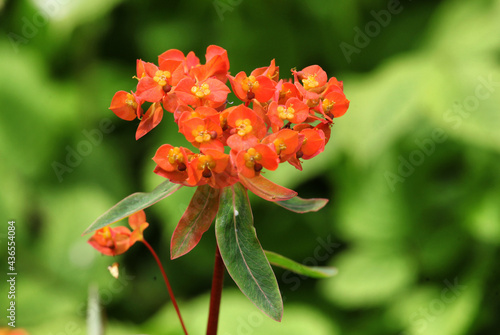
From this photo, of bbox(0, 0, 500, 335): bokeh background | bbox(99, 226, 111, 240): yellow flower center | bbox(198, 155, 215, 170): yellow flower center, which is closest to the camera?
bbox(198, 155, 215, 170): yellow flower center

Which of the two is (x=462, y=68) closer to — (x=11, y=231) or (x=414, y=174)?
(x=414, y=174)

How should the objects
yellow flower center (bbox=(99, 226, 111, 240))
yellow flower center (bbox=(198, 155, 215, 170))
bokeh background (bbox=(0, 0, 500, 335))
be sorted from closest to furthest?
yellow flower center (bbox=(198, 155, 215, 170)) → yellow flower center (bbox=(99, 226, 111, 240)) → bokeh background (bbox=(0, 0, 500, 335))

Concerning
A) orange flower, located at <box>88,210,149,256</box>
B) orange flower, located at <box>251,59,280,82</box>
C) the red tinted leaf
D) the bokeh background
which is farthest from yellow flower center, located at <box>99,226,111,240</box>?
the bokeh background

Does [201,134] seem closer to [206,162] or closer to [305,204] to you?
[206,162]

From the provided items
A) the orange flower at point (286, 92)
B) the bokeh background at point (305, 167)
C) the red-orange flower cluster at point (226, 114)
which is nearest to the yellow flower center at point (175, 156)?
the red-orange flower cluster at point (226, 114)

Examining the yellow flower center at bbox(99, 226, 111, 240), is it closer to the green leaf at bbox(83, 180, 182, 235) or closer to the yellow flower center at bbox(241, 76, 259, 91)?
the green leaf at bbox(83, 180, 182, 235)
